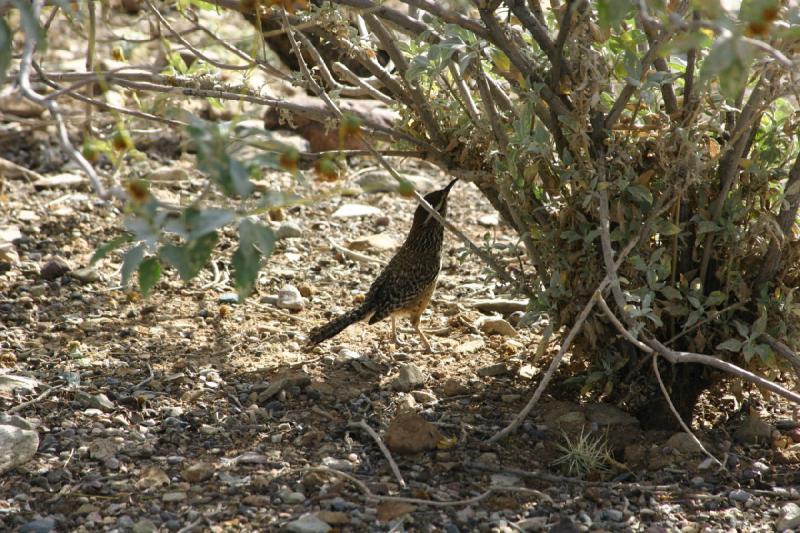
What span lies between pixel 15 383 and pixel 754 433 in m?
3.01

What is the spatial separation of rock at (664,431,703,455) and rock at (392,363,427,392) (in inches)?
44.3

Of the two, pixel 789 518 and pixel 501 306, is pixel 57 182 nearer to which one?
pixel 501 306

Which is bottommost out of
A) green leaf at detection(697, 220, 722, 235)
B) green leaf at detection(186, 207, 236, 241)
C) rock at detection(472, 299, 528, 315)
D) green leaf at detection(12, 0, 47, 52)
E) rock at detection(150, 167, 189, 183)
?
rock at detection(472, 299, 528, 315)

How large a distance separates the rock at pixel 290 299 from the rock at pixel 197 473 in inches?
71.8

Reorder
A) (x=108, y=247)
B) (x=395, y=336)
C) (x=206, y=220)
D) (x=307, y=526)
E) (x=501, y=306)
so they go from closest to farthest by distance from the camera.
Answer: (x=206, y=220)
(x=108, y=247)
(x=307, y=526)
(x=395, y=336)
(x=501, y=306)

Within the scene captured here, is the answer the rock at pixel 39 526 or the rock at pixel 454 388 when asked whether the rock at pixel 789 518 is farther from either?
the rock at pixel 39 526

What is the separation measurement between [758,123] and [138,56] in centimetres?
607

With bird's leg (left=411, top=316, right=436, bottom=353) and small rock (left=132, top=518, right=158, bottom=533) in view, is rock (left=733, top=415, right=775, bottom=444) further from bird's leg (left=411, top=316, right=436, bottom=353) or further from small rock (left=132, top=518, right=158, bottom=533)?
small rock (left=132, top=518, right=158, bottom=533)

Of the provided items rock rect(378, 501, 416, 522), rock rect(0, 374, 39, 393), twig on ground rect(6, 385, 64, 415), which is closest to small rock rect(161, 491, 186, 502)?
rock rect(378, 501, 416, 522)

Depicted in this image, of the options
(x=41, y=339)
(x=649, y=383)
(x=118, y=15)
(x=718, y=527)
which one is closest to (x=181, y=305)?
(x=41, y=339)

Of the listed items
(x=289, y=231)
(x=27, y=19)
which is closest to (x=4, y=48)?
(x=27, y=19)

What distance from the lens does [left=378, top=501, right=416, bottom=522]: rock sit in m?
3.28

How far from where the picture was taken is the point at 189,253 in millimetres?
2299

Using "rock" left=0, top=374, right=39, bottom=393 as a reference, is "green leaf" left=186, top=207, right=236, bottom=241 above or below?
above
